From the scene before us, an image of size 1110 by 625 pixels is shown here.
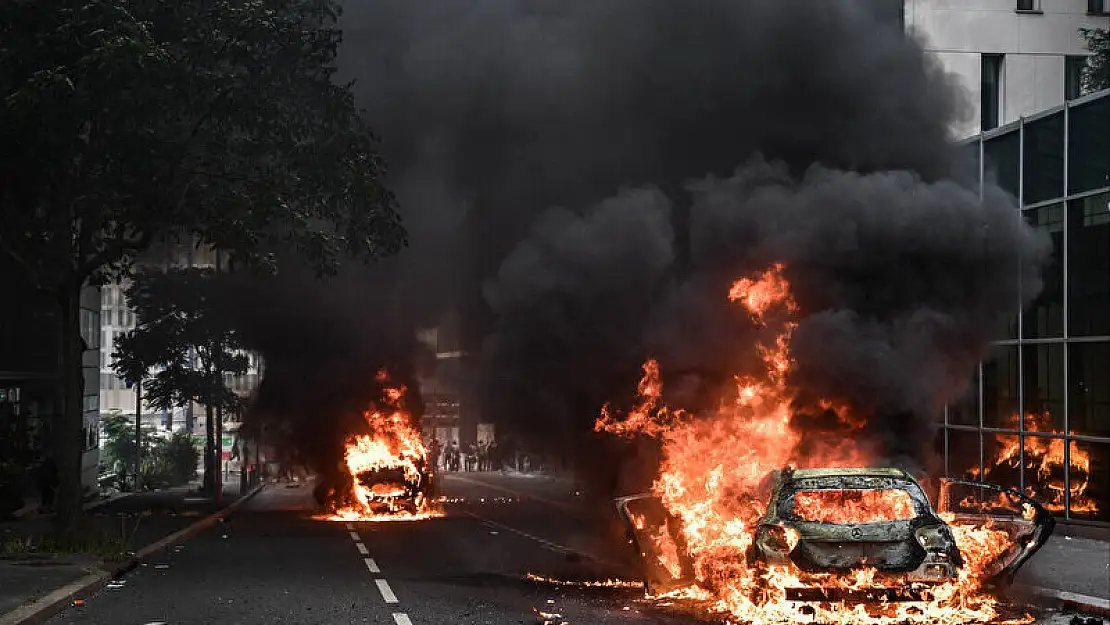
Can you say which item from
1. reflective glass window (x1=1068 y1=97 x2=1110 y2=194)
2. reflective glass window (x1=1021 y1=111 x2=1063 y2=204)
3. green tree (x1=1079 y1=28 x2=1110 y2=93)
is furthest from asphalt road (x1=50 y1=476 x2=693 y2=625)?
green tree (x1=1079 y1=28 x2=1110 y2=93)

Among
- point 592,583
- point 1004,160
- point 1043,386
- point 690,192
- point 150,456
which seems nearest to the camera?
point 592,583

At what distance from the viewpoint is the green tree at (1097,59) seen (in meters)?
36.6

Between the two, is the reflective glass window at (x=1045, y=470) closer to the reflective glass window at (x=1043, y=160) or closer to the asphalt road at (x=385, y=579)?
the reflective glass window at (x=1043, y=160)

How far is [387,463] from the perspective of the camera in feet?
112

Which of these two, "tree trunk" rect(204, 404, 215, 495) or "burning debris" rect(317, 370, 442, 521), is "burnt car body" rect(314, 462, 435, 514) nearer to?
"burning debris" rect(317, 370, 442, 521)

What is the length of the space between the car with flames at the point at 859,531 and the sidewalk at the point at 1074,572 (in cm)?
134

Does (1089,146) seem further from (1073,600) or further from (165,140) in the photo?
(165,140)

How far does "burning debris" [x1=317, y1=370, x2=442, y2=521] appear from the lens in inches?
1320

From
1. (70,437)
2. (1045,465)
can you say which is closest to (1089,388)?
(1045,465)

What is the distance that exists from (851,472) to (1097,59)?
28.5 meters

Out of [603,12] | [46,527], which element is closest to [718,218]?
[603,12]

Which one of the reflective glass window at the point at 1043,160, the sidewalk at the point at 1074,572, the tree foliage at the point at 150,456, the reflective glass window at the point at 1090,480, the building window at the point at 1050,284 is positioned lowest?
the tree foliage at the point at 150,456

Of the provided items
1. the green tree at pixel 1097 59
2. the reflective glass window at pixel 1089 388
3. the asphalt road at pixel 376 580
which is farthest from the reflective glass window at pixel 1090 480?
the green tree at pixel 1097 59

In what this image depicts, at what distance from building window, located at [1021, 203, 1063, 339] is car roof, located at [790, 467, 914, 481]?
1403 centimetres
